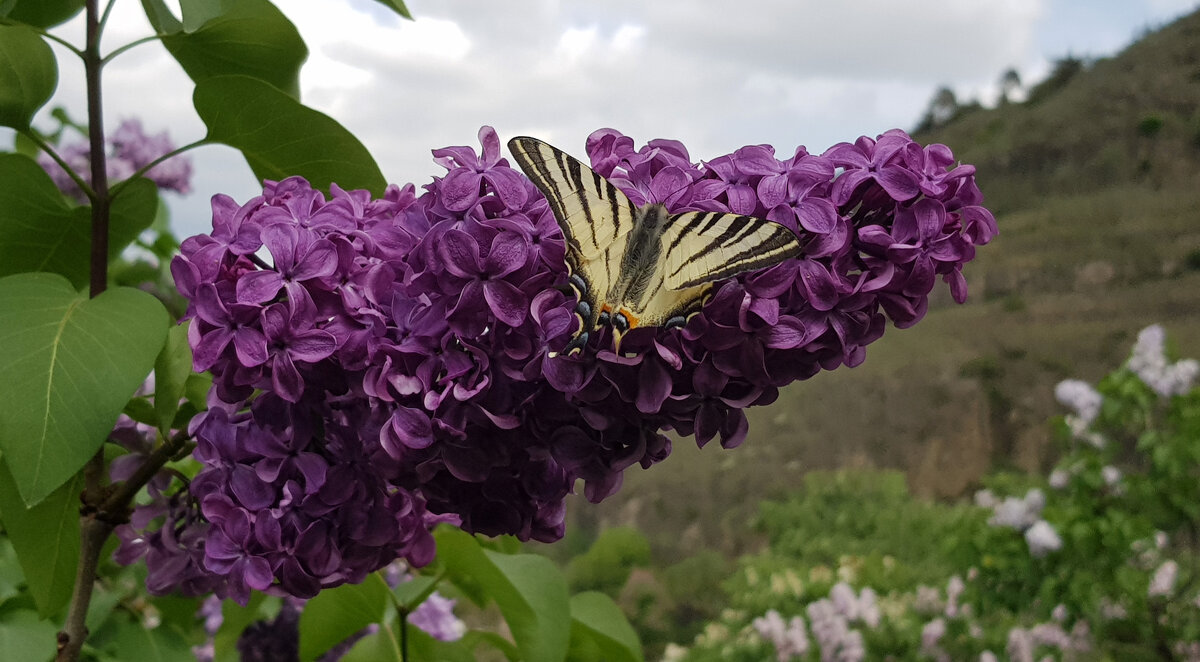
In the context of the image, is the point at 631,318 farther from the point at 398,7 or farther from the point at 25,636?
the point at 25,636

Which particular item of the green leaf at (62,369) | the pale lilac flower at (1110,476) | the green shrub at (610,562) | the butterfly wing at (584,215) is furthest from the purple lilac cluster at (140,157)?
the pale lilac flower at (1110,476)

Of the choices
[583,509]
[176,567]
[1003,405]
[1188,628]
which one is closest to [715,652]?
[583,509]

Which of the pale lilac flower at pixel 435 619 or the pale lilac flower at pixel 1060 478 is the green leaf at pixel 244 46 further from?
the pale lilac flower at pixel 1060 478

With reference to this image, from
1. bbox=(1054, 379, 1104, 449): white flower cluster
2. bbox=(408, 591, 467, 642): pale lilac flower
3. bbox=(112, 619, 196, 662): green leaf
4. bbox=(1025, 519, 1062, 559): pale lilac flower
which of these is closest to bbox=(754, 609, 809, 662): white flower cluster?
bbox=(1025, 519, 1062, 559): pale lilac flower

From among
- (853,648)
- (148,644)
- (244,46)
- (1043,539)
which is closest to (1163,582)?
(1043,539)

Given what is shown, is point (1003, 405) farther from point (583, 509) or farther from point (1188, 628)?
point (583, 509)

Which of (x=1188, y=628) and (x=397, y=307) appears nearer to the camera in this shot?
(x=397, y=307)
